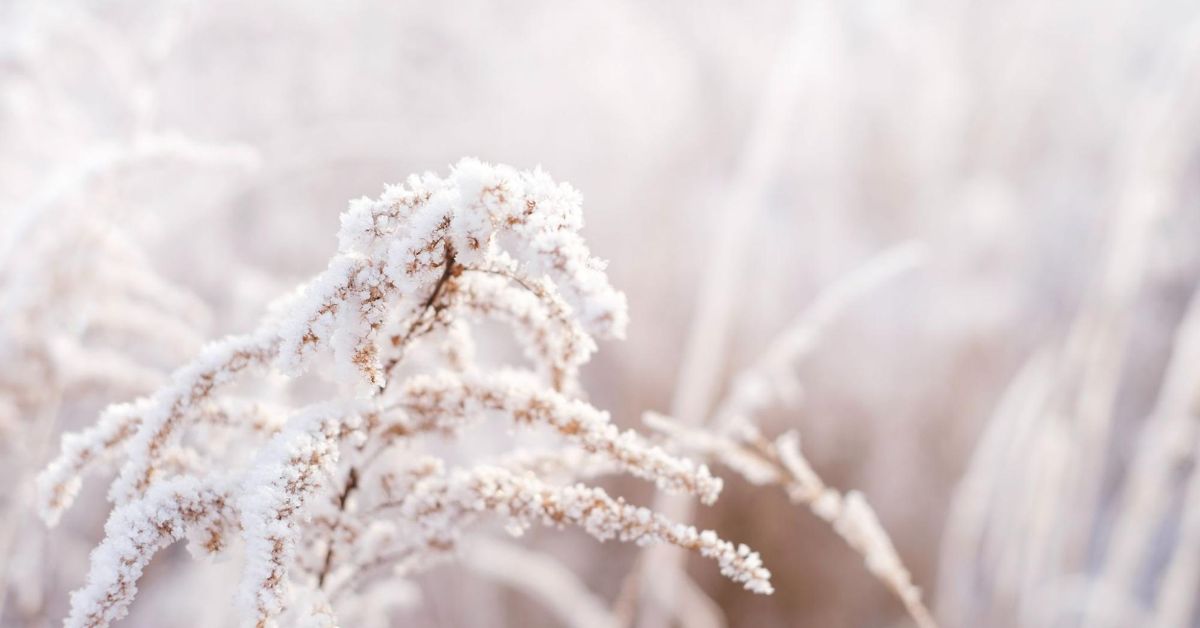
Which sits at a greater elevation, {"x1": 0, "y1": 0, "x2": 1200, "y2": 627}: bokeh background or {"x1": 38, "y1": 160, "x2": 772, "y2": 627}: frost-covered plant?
{"x1": 0, "y1": 0, "x2": 1200, "y2": 627}: bokeh background

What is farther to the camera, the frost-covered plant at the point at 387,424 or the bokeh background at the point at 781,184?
the bokeh background at the point at 781,184

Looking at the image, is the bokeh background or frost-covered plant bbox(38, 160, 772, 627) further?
the bokeh background

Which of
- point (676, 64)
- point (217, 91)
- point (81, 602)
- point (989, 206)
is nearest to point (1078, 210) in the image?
point (989, 206)

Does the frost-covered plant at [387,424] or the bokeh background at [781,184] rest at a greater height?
the bokeh background at [781,184]

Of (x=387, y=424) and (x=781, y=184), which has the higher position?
(x=781, y=184)

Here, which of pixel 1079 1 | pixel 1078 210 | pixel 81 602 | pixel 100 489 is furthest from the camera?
pixel 1078 210

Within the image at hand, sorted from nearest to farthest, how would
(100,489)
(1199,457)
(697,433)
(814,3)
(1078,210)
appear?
1. (697,433)
2. (1199,457)
3. (814,3)
4. (100,489)
5. (1078,210)

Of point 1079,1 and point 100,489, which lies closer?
point 100,489

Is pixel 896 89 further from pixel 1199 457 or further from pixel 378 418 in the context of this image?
pixel 378 418
